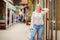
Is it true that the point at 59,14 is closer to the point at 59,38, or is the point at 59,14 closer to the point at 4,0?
the point at 59,38

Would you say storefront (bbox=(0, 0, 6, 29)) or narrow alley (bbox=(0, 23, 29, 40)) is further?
storefront (bbox=(0, 0, 6, 29))

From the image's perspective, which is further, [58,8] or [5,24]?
[5,24]

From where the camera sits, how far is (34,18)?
750 cm

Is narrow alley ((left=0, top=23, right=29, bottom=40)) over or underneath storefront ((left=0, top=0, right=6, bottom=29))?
underneath

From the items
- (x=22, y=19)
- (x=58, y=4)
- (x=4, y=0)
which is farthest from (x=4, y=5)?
(x=22, y=19)

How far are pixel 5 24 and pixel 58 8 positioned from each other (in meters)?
13.6

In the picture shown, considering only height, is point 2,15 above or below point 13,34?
above

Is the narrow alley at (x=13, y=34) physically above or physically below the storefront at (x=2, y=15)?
below

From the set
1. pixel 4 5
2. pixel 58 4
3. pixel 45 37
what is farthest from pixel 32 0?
pixel 58 4

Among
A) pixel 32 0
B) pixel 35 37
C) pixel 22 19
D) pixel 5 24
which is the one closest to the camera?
pixel 35 37

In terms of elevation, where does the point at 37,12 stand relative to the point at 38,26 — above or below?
above

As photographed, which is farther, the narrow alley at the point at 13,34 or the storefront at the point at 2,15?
the storefront at the point at 2,15

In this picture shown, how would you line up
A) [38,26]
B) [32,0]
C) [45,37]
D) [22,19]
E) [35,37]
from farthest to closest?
[22,19] < [32,0] < [45,37] < [35,37] < [38,26]

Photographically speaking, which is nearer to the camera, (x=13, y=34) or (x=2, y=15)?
(x=13, y=34)
